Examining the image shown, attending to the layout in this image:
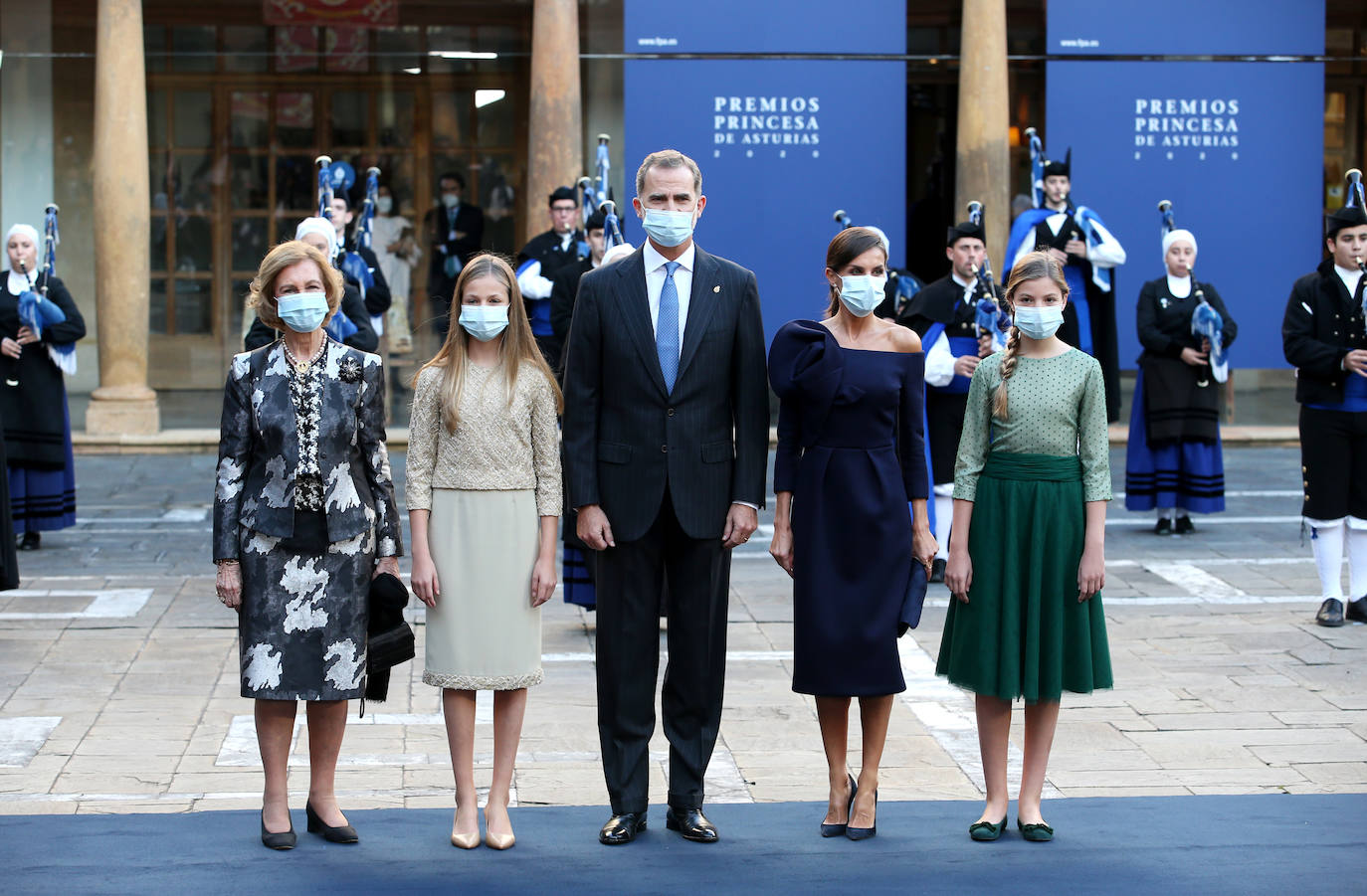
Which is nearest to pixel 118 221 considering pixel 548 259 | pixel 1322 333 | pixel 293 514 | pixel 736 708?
pixel 548 259

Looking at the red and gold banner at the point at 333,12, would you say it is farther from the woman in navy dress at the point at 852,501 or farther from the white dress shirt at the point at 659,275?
the woman in navy dress at the point at 852,501

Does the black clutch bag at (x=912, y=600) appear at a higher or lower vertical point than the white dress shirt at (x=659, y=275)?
lower

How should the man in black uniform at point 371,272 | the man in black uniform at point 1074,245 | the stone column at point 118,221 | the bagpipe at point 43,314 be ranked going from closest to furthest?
the man in black uniform at point 371,272
the bagpipe at point 43,314
the man in black uniform at point 1074,245
the stone column at point 118,221

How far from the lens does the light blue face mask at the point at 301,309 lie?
4.93m

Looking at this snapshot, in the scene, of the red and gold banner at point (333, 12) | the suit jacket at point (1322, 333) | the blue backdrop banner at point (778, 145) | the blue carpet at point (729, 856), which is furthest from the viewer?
the red and gold banner at point (333, 12)

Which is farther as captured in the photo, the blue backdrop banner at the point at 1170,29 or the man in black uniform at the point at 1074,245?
the blue backdrop banner at the point at 1170,29

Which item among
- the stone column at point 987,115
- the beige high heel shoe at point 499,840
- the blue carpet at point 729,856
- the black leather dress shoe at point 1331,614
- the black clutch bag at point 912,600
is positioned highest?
the stone column at point 987,115

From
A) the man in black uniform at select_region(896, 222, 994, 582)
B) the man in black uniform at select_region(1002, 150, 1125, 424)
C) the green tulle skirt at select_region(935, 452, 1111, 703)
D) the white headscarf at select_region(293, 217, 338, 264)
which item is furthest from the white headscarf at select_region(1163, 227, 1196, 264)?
the green tulle skirt at select_region(935, 452, 1111, 703)

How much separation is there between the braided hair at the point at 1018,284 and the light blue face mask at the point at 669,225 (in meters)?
0.95

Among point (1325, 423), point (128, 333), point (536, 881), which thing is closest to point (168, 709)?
point (536, 881)

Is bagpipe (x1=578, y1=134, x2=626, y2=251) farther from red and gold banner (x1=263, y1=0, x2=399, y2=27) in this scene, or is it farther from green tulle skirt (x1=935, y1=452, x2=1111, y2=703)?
red and gold banner (x1=263, y1=0, x2=399, y2=27)

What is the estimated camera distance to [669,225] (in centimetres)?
507

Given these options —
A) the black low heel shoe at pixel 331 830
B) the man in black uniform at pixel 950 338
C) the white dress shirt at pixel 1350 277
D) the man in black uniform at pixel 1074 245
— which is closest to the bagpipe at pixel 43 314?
the man in black uniform at pixel 950 338

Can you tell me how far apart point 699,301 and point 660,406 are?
1.05 ft
